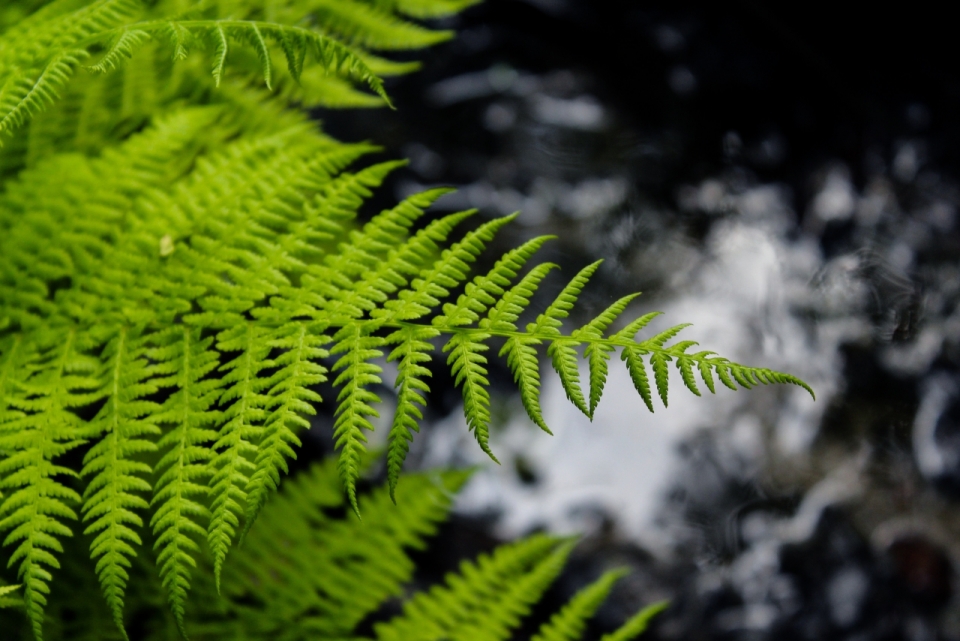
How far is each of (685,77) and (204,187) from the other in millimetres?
3104

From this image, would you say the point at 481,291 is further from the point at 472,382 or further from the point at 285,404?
the point at 285,404

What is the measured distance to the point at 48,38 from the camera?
1.10 meters

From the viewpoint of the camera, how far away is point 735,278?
322cm

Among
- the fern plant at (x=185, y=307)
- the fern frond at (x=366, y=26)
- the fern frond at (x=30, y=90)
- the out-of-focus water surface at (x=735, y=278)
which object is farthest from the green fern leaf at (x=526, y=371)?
the out-of-focus water surface at (x=735, y=278)

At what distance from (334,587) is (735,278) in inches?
100

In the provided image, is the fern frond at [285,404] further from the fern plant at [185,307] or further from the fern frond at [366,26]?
the fern frond at [366,26]

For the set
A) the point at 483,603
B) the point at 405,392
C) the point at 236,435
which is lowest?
the point at 483,603

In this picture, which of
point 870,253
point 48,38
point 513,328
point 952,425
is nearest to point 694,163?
point 870,253

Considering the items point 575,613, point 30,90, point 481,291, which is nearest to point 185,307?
point 30,90

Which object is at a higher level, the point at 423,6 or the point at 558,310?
the point at 423,6

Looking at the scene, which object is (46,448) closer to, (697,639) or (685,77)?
(697,639)

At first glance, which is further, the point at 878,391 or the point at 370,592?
the point at 878,391

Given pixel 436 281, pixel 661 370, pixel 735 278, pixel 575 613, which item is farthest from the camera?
pixel 735 278

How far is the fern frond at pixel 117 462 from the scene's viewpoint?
3.14ft
